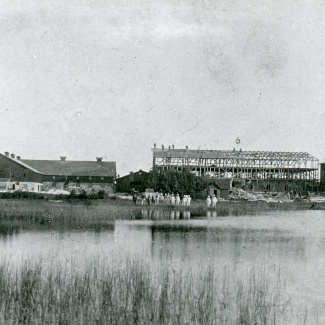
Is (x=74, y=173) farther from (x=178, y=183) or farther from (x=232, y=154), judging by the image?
(x=178, y=183)

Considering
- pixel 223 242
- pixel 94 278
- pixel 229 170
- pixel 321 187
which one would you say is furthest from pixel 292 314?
pixel 321 187

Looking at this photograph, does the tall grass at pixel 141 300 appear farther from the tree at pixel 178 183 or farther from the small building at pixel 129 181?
the small building at pixel 129 181

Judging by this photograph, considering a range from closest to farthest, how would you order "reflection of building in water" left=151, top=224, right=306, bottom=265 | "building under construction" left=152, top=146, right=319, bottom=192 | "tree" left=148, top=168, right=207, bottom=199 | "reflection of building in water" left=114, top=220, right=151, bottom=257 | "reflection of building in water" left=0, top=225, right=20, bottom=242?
"reflection of building in water" left=151, top=224, right=306, bottom=265 < "reflection of building in water" left=114, top=220, right=151, bottom=257 < "reflection of building in water" left=0, top=225, right=20, bottom=242 < "tree" left=148, top=168, right=207, bottom=199 < "building under construction" left=152, top=146, right=319, bottom=192

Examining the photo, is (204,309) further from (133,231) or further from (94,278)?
(133,231)

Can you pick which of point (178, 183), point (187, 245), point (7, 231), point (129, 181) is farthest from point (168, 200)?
point (187, 245)

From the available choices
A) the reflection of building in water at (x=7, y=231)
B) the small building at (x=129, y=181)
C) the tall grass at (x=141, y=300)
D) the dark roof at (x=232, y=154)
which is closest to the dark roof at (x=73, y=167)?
the small building at (x=129, y=181)

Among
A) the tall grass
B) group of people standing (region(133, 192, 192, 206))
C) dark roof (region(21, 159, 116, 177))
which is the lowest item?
the tall grass

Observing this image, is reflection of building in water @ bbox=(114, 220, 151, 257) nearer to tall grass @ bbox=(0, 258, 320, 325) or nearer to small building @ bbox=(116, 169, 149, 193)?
tall grass @ bbox=(0, 258, 320, 325)

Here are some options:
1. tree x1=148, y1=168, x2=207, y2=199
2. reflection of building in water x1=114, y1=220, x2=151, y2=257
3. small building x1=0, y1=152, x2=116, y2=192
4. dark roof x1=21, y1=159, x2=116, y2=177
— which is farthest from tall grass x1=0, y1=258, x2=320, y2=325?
dark roof x1=21, y1=159, x2=116, y2=177
